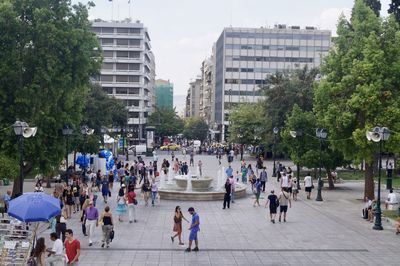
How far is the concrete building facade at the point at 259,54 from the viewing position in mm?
104500

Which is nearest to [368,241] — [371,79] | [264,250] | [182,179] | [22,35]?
[264,250]

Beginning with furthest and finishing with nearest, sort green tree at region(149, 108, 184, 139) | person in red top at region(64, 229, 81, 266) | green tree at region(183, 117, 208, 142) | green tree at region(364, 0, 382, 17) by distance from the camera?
green tree at region(183, 117, 208, 142), green tree at region(149, 108, 184, 139), green tree at region(364, 0, 382, 17), person in red top at region(64, 229, 81, 266)

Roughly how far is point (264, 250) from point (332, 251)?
2.24 m

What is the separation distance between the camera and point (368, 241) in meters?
18.9

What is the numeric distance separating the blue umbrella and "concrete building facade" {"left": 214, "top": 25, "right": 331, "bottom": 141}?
92010 millimetres

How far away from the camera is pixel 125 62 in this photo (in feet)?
330

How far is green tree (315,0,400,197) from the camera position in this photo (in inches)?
1030

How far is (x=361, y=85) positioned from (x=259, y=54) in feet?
260

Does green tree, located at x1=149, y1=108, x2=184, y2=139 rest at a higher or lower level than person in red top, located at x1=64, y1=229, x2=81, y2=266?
higher

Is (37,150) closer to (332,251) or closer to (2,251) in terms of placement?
(2,251)

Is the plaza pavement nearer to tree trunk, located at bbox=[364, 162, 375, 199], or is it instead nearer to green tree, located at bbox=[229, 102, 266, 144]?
Result: tree trunk, located at bbox=[364, 162, 375, 199]

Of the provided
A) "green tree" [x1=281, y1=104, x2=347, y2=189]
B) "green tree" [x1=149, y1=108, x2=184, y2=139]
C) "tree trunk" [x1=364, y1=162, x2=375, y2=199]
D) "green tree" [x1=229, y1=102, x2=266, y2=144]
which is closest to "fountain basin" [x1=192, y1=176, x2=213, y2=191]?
"green tree" [x1=281, y1=104, x2=347, y2=189]

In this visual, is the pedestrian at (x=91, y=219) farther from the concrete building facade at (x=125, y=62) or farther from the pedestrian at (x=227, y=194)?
the concrete building facade at (x=125, y=62)

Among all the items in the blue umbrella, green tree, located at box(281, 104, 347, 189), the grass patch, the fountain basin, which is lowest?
the grass patch
